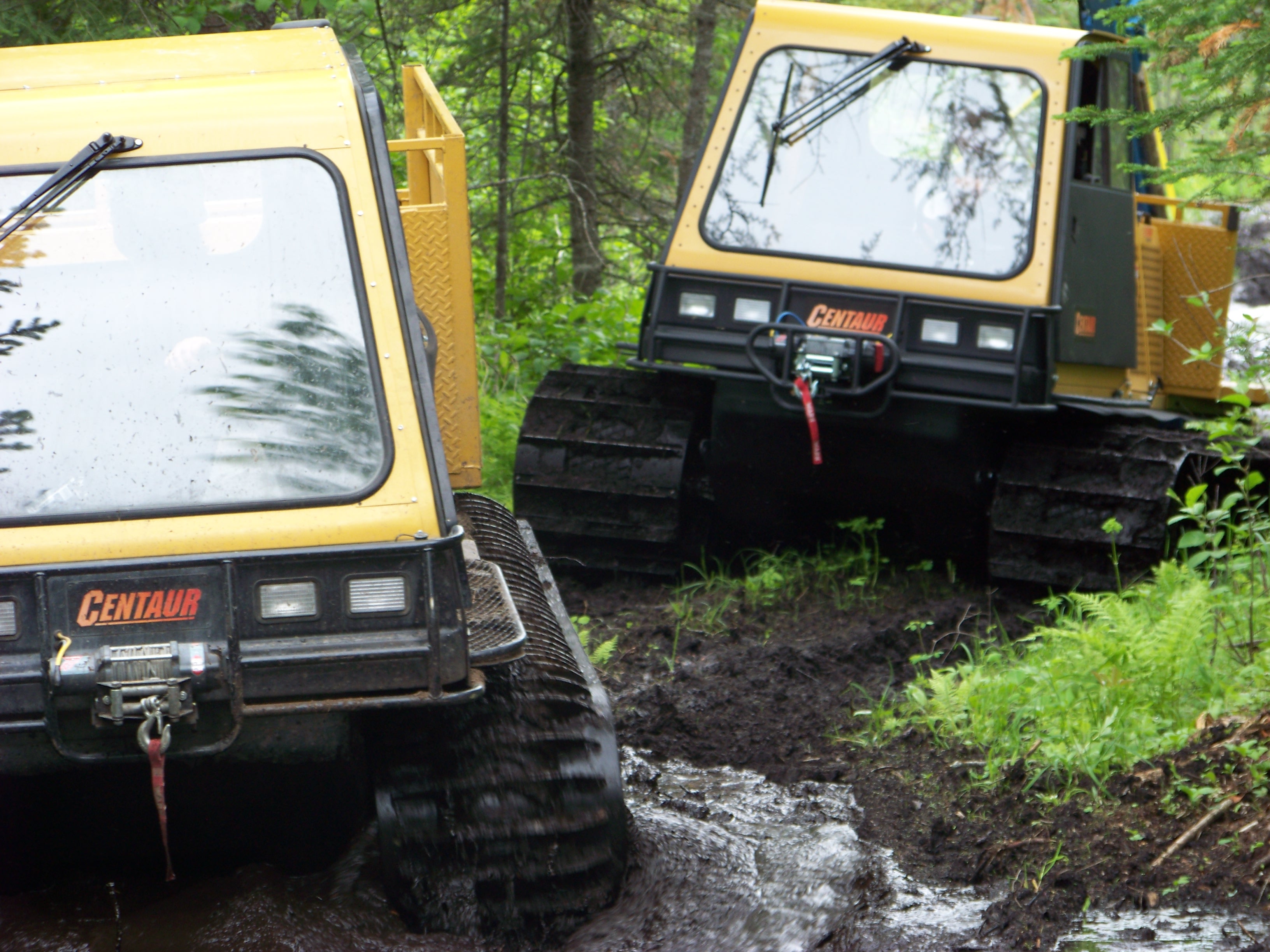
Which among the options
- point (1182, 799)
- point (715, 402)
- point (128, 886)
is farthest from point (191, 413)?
point (715, 402)

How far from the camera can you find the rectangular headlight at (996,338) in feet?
18.8

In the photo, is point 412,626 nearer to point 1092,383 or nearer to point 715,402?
point 715,402

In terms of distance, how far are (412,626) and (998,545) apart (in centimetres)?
365

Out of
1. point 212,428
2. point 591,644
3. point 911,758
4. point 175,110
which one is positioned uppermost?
point 175,110

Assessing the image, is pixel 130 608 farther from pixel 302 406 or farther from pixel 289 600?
pixel 302 406

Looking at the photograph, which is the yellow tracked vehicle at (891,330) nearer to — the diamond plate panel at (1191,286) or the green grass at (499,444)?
the diamond plate panel at (1191,286)

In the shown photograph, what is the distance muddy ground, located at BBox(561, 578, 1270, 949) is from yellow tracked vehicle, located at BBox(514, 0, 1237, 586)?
467 mm

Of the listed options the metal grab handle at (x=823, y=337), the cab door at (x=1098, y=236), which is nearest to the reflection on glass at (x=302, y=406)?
→ the metal grab handle at (x=823, y=337)

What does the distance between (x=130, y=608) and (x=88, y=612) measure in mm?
85

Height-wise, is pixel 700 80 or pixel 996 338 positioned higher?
pixel 700 80

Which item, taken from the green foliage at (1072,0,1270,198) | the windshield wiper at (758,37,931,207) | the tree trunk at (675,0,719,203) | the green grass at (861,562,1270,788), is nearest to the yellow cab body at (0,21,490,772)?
the green grass at (861,562,1270,788)

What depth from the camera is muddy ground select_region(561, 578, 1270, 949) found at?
3.33m

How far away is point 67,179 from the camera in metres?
3.13

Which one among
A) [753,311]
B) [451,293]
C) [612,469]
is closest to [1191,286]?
[753,311]
